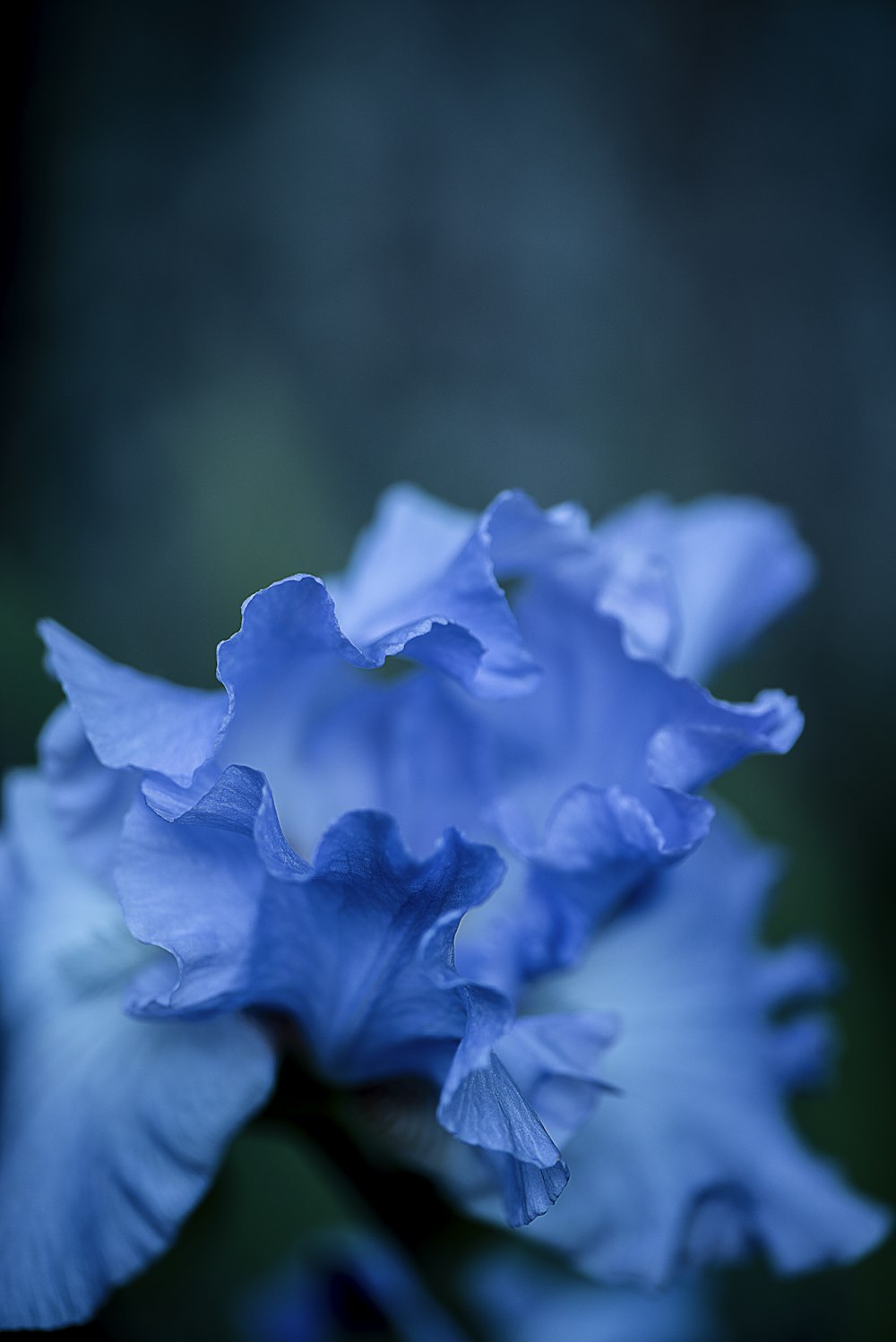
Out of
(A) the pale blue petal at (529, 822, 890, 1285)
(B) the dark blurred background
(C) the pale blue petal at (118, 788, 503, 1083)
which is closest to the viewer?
(C) the pale blue petal at (118, 788, 503, 1083)

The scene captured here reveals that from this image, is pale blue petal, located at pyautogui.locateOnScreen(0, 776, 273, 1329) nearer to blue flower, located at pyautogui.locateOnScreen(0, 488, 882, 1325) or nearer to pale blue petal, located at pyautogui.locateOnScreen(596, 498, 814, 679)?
blue flower, located at pyautogui.locateOnScreen(0, 488, 882, 1325)

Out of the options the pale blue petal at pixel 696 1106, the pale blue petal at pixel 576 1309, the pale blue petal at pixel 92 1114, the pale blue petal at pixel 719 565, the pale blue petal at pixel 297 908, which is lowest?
the pale blue petal at pixel 576 1309

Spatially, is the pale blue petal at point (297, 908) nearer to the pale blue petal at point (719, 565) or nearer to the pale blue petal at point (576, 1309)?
the pale blue petal at point (719, 565)


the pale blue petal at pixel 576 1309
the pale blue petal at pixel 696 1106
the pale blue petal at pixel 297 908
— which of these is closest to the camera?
the pale blue petal at pixel 297 908

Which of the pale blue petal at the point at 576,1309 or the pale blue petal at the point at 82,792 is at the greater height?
the pale blue petal at the point at 82,792

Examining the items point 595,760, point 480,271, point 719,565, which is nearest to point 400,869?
point 595,760

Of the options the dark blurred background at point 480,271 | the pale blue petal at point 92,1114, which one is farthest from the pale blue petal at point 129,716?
the dark blurred background at point 480,271

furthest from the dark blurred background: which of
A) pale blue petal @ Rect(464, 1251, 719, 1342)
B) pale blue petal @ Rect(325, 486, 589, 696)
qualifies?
pale blue petal @ Rect(325, 486, 589, 696)

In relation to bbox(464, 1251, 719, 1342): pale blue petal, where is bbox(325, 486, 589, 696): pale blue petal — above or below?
above
